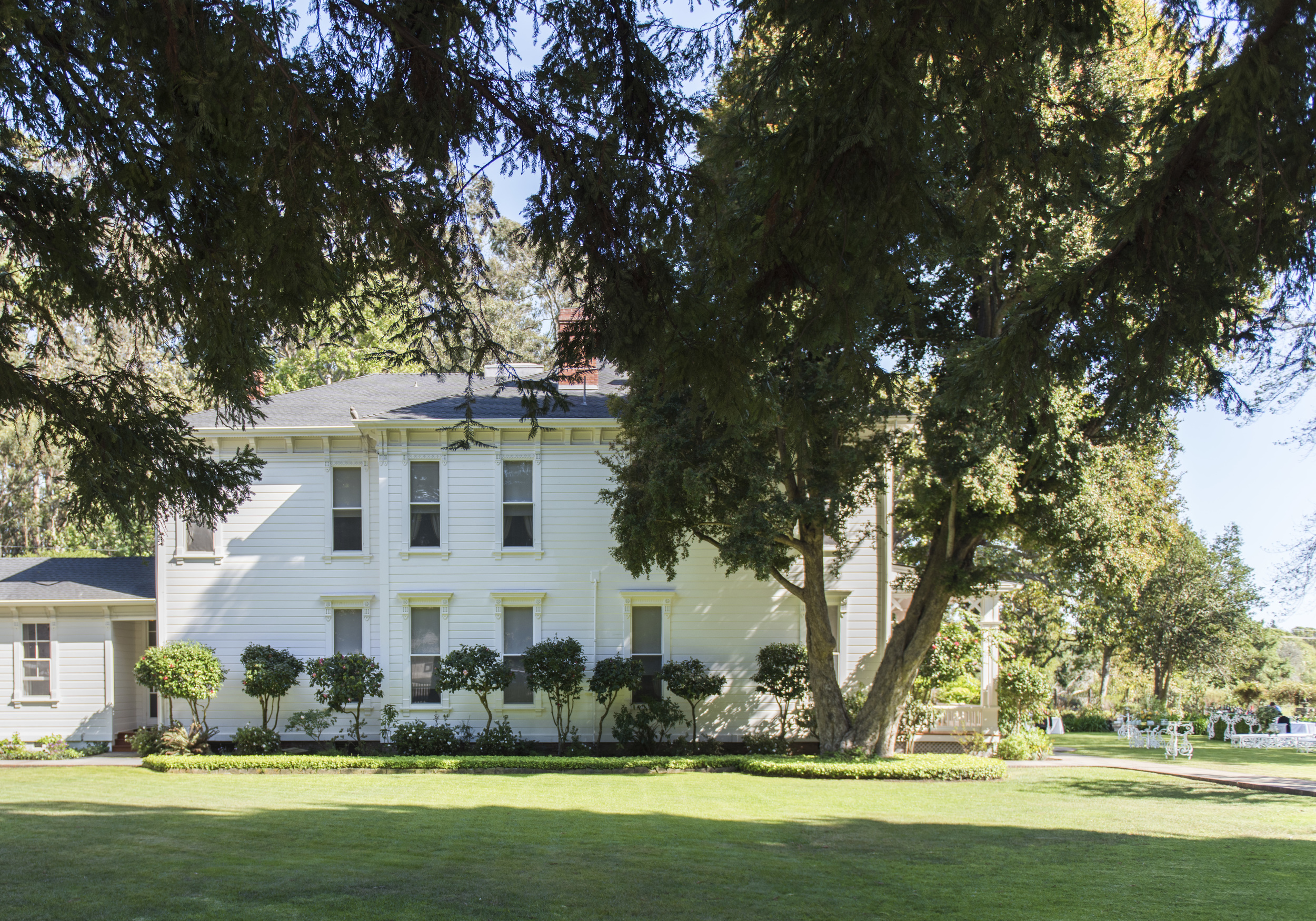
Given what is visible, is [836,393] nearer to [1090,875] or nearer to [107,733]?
[1090,875]

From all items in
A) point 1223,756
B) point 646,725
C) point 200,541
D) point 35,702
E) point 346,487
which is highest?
point 346,487

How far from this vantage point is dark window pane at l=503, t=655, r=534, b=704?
19.5 m

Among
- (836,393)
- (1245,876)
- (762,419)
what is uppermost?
(836,393)

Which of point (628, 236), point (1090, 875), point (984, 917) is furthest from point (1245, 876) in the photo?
point (628, 236)

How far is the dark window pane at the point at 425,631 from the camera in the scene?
19.7 meters

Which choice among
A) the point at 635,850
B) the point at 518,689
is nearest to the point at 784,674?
the point at 518,689

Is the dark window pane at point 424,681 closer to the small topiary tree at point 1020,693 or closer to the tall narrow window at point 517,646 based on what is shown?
the tall narrow window at point 517,646

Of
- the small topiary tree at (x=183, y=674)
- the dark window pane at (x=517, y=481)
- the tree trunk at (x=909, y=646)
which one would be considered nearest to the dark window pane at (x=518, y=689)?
the dark window pane at (x=517, y=481)

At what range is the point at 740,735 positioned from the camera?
1953 cm

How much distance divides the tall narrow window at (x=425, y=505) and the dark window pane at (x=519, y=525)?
140cm

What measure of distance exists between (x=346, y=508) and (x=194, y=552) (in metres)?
3.17

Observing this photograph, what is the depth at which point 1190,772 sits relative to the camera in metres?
19.6

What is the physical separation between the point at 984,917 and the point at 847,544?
11.6 metres

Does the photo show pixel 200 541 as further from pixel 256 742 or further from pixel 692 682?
pixel 692 682
